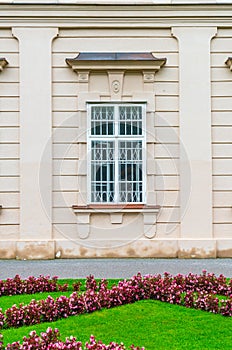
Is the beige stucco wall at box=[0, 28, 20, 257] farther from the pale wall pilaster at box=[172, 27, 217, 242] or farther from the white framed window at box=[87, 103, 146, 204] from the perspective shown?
the pale wall pilaster at box=[172, 27, 217, 242]

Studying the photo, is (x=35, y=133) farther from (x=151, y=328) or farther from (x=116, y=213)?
(x=151, y=328)

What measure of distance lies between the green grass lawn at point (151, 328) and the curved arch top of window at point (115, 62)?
670 cm

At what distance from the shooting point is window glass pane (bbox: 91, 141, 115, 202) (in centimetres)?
1253

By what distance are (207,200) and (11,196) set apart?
4.23 metres

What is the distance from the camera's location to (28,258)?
477 inches

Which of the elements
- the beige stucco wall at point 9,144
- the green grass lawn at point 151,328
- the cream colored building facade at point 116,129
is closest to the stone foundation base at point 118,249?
the cream colored building facade at point 116,129

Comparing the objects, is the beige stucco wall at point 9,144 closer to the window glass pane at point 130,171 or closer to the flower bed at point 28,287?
the window glass pane at point 130,171

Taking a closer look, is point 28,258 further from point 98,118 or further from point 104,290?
point 104,290

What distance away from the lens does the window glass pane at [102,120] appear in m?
12.5

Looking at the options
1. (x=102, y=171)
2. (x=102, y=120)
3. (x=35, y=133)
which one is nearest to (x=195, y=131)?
(x=102, y=120)

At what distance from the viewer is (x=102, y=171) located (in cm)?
1258

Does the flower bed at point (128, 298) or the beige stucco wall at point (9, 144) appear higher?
the beige stucco wall at point (9, 144)

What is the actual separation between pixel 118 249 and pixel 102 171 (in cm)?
174

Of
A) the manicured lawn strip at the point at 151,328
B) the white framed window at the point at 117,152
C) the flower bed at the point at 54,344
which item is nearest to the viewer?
the flower bed at the point at 54,344
